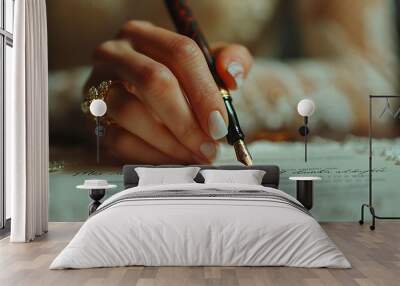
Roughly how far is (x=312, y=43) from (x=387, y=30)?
105 cm

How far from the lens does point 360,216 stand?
7941 mm

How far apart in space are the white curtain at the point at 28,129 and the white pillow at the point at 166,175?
1229mm

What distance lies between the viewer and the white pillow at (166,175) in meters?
7.25

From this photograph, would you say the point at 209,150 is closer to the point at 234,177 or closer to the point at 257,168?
the point at 257,168

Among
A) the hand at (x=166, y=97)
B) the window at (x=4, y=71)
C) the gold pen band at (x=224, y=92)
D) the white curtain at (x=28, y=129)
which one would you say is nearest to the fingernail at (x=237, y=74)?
the hand at (x=166, y=97)

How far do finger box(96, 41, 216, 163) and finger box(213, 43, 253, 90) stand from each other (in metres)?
0.65

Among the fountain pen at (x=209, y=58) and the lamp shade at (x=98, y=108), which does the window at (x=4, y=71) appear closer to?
the lamp shade at (x=98, y=108)

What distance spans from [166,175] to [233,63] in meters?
1.89

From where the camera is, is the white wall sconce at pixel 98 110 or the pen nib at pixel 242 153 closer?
the white wall sconce at pixel 98 110

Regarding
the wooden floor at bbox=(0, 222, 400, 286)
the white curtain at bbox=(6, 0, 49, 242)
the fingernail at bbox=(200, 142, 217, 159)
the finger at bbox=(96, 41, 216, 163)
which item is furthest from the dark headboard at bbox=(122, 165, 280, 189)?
the wooden floor at bbox=(0, 222, 400, 286)

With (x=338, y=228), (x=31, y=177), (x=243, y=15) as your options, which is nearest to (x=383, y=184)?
(x=338, y=228)

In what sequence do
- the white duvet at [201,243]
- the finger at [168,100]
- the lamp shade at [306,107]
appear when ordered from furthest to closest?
the finger at [168,100]
the lamp shade at [306,107]
the white duvet at [201,243]

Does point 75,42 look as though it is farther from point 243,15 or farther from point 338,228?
point 338,228

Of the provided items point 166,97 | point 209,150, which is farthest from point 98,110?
point 209,150
